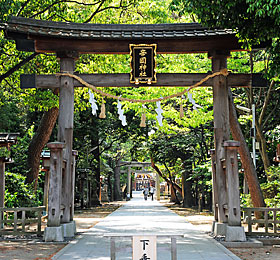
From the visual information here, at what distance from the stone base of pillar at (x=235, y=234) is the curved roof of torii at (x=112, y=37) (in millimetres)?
5064

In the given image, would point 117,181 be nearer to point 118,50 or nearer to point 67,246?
point 118,50

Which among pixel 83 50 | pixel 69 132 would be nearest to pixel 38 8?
pixel 83 50

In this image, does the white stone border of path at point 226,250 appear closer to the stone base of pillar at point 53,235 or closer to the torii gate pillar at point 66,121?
the stone base of pillar at point 53,235

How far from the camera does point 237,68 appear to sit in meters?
16.8

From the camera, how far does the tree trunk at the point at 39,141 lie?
18.1m

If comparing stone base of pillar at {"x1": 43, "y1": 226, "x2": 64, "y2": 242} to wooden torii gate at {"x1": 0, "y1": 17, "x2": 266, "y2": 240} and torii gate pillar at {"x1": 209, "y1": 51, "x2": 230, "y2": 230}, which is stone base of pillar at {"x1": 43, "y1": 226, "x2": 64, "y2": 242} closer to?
wooden torii gate at {"x1": 0, "y1": 17, "x2": 266, "y2": 240}

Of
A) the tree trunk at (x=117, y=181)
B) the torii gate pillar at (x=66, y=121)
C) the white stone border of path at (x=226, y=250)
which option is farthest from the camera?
the tree trunk at (x=117, y=181)

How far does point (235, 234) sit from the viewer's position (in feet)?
35.0

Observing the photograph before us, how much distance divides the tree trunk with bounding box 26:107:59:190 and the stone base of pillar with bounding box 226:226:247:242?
396 inches

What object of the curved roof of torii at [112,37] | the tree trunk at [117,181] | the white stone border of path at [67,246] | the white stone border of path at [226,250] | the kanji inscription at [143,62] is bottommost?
the white stone border of path at [226,250]

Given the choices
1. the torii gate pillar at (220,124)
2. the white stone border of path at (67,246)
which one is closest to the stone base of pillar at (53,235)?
the white stone border of path at (67,246)

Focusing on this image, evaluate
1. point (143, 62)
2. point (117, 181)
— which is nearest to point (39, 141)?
point (143, 62)

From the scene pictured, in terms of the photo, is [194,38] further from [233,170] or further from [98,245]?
[98,245]

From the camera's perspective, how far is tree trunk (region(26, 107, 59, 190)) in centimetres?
1811
